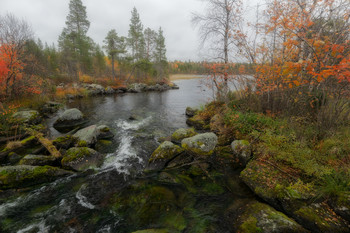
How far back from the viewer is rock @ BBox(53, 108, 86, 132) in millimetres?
9672

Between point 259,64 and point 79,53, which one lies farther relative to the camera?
point 79,53

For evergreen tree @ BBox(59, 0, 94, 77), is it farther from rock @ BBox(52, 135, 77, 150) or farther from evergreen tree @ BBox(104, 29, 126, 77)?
rock @ BBox(52, 135, 77, 150)

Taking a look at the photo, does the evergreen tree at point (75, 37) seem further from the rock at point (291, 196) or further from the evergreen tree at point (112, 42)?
the rock at point (291, 196)

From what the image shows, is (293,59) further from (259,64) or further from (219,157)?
(219,157)

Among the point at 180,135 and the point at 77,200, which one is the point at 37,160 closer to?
the point at 77,200

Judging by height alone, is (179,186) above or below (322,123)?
below

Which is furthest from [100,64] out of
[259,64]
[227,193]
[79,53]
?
[227,193]

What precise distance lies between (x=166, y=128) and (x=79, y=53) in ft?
95.9

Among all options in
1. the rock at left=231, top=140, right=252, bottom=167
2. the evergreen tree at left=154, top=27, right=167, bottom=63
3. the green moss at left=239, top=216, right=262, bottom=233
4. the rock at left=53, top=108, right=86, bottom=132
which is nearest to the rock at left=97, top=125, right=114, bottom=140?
the rock at left=53, top=108, right=86, bottom=132

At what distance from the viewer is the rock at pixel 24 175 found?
4.40 metres

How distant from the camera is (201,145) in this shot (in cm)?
610

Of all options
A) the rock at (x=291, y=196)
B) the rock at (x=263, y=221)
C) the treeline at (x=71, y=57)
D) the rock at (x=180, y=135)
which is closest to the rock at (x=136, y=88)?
the treeline at (x=71, y=57)

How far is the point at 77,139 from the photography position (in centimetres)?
704

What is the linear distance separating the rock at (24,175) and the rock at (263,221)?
583 centimetres
